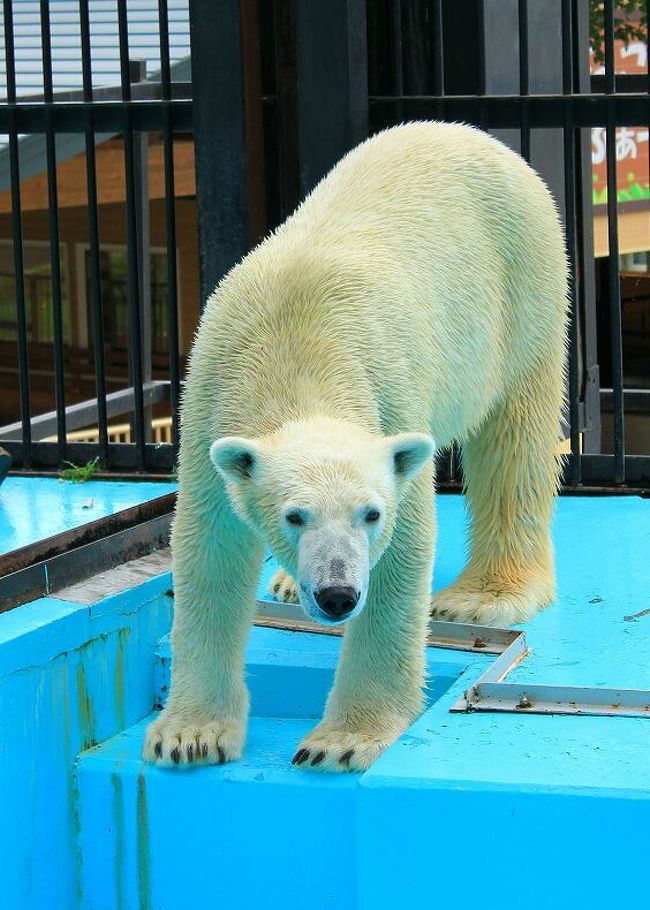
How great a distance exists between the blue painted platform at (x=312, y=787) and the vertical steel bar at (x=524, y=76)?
1286mm

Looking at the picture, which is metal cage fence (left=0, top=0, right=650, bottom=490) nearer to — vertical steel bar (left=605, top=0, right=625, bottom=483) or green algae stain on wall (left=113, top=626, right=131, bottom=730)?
vertical steel bar (left=605, top=0, right=625, bottom=483)

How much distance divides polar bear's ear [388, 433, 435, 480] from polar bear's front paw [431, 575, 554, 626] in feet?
2.93

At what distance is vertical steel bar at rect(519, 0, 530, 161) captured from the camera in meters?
4.35

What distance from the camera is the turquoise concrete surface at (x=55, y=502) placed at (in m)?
3.92

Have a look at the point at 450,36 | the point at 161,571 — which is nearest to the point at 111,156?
the point at 450,36

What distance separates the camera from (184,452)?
10.1ft

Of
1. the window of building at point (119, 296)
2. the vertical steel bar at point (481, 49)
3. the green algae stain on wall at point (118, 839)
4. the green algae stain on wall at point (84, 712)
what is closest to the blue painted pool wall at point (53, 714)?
the green algae stain on wall at point (84, 712)

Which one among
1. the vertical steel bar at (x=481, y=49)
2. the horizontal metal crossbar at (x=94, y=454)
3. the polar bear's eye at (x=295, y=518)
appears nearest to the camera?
the polar bear's eye at (x=295, y=518)

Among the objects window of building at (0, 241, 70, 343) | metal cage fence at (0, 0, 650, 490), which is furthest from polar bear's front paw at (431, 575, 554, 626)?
window of building at (0, 241, 70, 343)

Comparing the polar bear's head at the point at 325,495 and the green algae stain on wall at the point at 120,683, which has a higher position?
the polar bear's head at the point at 325,495

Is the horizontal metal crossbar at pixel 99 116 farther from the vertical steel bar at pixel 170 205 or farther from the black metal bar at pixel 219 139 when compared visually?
the black metal bar at pixel 219 139

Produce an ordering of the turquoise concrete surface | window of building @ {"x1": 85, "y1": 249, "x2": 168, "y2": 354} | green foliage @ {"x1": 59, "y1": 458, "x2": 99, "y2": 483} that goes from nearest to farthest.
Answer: the turquoise concrete surface, green foliage @ {"x1": 59, "y1": 458, "x2": 99, "y2": 483}, window of building @ {"x1": 85, "y1": 249, "x2": 168, "y2": 354}

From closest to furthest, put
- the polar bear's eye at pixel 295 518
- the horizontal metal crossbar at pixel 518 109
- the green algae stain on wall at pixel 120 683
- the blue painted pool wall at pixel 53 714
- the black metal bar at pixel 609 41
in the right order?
the polar bear's eye at pixel 295 518
the blue painted pool wall at pixel 53 714
the green algae stain on wall at pixel 120 683
the black metal bar at pixel 609 41
the horizontal metal crossbar at pixel 518 109

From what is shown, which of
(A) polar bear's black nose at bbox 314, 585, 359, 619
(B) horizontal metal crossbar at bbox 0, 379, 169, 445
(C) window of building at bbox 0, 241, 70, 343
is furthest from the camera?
(C) window of building at bbox 0, 241, 70, 343
